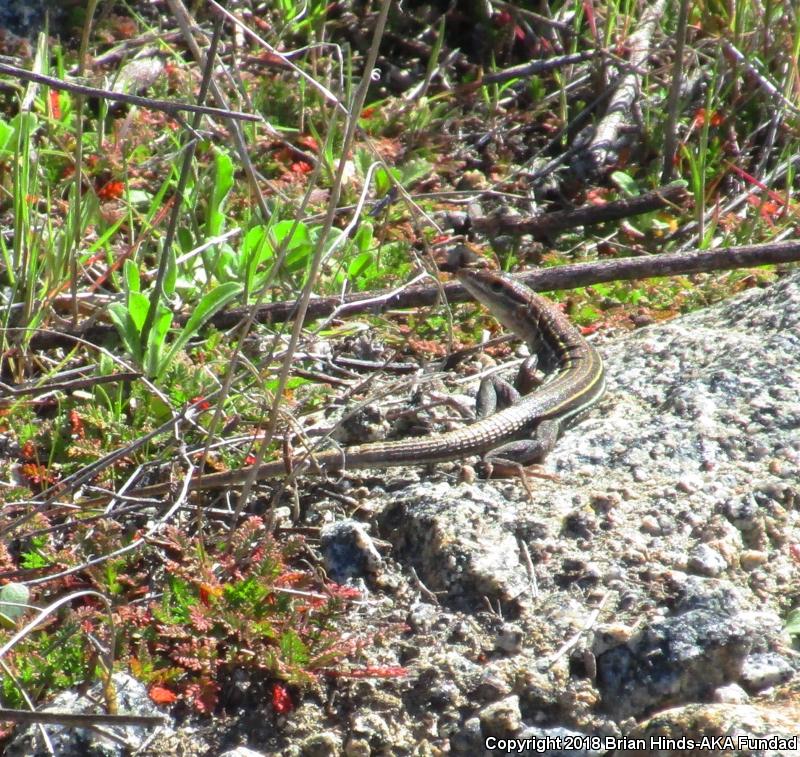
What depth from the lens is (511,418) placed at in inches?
169

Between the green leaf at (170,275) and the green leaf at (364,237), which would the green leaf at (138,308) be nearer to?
the green leaf at (170,275)

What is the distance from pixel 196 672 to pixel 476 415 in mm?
1903

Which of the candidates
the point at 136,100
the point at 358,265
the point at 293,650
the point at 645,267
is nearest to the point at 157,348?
the point at 358,265

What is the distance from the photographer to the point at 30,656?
273 centimetres

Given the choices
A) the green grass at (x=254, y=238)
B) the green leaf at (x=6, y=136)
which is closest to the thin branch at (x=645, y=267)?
the green grass at (x=254, y=238)

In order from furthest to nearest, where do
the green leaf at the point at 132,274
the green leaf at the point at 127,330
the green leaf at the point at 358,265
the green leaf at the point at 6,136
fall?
the green leaf at the point at 358,265 → the green leaf at the point at 6,136 → the green leaf at the point at 132,274 → the green leaf at the point at 127,330

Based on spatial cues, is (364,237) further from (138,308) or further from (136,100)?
Result: (136,100)

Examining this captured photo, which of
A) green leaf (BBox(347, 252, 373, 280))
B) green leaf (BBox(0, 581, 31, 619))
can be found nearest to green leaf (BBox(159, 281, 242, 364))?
green leaf (BBox(347, 252, 373, 280))

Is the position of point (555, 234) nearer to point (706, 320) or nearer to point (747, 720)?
point (706, 320)

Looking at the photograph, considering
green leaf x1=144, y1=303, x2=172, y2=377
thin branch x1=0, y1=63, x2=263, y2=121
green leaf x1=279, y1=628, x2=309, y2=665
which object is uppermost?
thin branch x1=0, y1=63, x2=263, y2=121

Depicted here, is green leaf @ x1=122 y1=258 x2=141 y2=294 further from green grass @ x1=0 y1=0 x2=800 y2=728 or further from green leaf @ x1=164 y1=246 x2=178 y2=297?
green leaf @ x1=164 y1=246 x2=178 y2=297

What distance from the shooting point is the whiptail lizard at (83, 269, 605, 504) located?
12.0 ft

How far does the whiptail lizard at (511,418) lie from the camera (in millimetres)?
3658

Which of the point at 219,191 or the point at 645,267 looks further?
the point at 645,267
